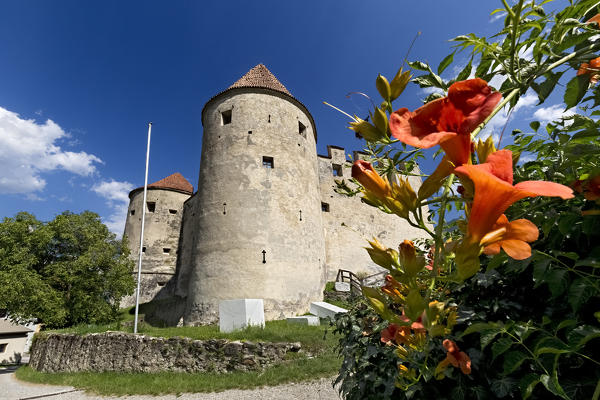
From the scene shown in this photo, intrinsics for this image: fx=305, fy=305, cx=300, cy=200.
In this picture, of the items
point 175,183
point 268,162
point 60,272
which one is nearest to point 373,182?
point 268,162

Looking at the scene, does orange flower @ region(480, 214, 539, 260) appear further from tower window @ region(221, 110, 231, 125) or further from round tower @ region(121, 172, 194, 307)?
round tower @ region(121, 172, 194, 307)

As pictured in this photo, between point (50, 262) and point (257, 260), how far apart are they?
40.4 ft

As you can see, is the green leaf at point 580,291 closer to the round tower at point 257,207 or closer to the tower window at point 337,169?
the round tower at point 257,207

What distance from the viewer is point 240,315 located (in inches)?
378

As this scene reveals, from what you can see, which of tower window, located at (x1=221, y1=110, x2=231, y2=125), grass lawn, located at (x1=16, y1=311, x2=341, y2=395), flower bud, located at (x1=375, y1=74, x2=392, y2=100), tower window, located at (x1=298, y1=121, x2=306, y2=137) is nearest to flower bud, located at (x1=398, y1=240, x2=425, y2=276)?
flower bud, located at (x1=375, y1=74, x2=392, y2=100)

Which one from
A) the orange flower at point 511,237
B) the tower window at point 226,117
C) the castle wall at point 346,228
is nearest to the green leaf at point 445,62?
the orange flower at point 511,237

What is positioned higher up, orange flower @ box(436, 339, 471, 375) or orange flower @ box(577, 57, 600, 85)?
orange flower @ box(577, 57, 600, 85)

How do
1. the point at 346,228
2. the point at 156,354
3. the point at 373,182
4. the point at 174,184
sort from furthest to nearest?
the point at 174,184 → the point at 346,228 → the point at 156,354 → the point at 373,182

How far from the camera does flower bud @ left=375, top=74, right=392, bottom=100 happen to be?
0.68 m

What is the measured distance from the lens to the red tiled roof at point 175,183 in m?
22.4

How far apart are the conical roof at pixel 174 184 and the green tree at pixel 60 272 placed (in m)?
5.18

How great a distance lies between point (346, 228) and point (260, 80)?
9.85 meters

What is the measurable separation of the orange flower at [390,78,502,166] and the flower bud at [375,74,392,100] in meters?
0.19

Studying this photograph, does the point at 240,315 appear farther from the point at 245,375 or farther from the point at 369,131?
the point at 369,131
